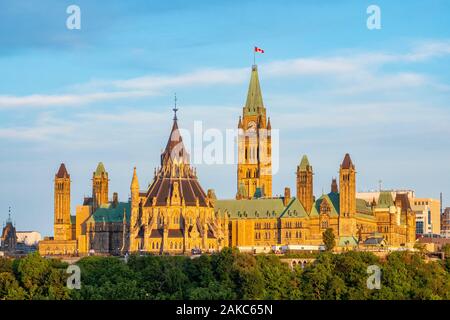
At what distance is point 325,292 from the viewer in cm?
14988

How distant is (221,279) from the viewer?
158375 millimetres

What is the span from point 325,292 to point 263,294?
6.56m

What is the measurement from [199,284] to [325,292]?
534 inches

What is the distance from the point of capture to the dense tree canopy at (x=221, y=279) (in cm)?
14512

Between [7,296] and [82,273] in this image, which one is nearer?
[7,296]

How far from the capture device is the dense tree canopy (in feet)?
476
